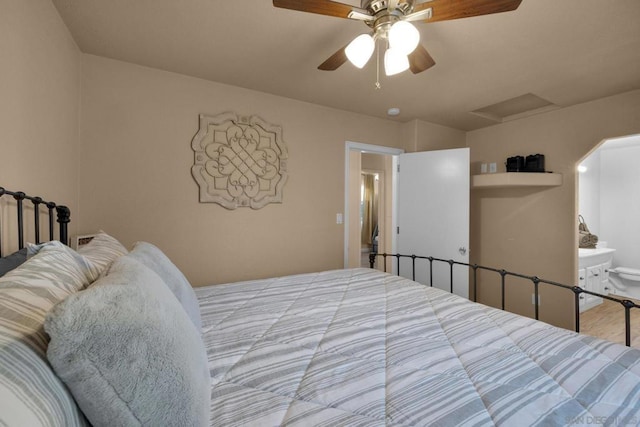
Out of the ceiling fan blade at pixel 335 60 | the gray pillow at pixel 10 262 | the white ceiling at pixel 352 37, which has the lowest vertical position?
the gray pillow at pixel 10 262

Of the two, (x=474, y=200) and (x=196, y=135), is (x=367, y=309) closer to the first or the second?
(x=196, y=135)

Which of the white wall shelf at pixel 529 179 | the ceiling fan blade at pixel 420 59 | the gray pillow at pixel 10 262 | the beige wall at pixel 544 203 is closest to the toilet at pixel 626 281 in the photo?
the beige wall at pixel 544 203

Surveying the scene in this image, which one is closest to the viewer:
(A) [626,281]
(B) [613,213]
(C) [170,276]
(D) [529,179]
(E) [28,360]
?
(E) [28,360]

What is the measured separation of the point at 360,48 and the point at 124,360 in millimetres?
1482

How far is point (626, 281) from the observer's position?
4008mm

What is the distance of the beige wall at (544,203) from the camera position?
2.64 metres

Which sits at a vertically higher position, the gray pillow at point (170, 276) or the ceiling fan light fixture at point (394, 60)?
the ceiling fan light fixture at point (394, 60)

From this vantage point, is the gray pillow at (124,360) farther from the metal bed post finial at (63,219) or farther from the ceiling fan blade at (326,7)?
the metal bed post finial at (63,219)

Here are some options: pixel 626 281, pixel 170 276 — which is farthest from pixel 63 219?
pixel 626 281

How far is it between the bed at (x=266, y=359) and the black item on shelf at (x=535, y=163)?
2.41 metres

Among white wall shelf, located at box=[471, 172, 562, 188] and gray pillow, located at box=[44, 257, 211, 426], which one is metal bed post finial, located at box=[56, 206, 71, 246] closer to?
gray pillow, located at box=[44, 257, 211, 426]

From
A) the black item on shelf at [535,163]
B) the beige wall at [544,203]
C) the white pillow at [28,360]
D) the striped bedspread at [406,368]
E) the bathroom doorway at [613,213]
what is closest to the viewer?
the white pillow at [28,360]

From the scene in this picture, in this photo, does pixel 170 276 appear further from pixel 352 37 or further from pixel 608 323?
pixel 608 323

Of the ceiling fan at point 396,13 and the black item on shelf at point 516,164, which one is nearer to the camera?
the ceiling fan at point 396,13
